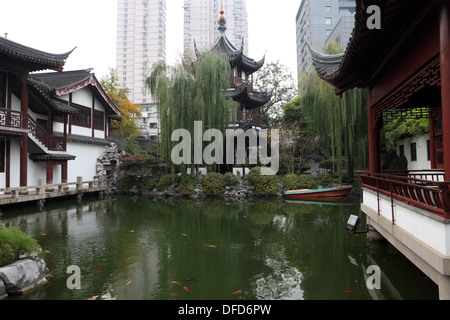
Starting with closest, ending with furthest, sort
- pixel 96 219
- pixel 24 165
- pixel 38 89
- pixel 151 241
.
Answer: pixel 151 241
pixel 96 219
pixel 24 165
pixel 38 89

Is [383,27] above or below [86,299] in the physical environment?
above

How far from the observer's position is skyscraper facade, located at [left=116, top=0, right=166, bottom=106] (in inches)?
2013

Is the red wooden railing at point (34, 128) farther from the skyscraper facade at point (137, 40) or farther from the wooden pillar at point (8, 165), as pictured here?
the skyscraper facade at point (137, 40)

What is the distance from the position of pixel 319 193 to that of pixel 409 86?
30.8 ft

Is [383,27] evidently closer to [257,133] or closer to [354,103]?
[354,103]

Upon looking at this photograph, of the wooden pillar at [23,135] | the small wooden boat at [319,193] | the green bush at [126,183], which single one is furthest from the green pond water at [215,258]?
the green bush at [126,183]

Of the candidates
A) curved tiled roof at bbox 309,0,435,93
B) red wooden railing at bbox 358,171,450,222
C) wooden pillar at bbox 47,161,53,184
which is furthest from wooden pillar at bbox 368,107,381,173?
wooden pillar at bbox 47,161,53,184

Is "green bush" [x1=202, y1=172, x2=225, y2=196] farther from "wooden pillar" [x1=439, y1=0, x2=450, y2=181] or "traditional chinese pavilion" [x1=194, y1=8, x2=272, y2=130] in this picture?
"wooden pillar" [x1=439, y1=0, x2=450, y2=181]

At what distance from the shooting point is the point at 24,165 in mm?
10078

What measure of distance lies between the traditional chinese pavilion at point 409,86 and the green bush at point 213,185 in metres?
8.61

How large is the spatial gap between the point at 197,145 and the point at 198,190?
2013 millimetres

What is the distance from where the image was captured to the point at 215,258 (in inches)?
190
